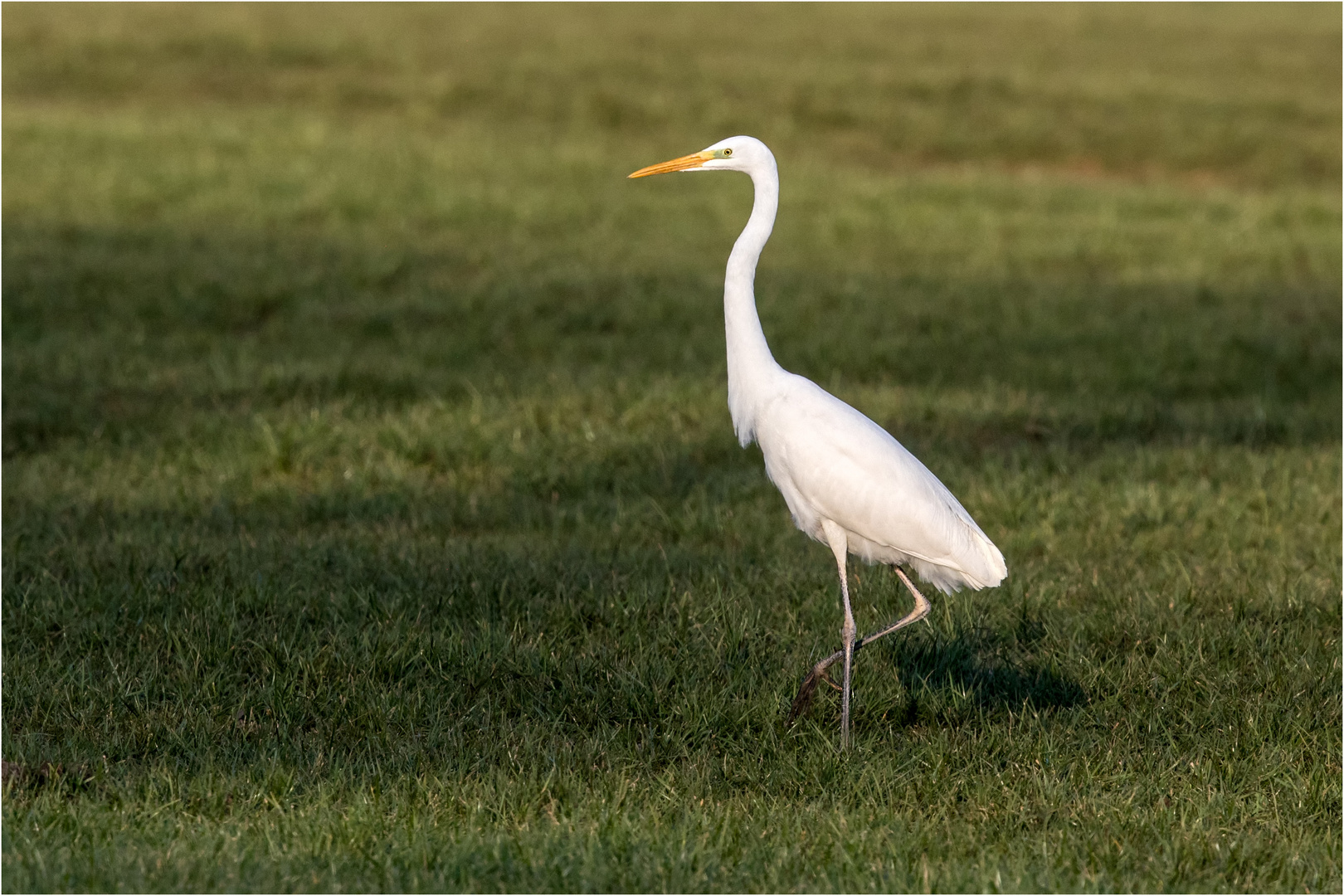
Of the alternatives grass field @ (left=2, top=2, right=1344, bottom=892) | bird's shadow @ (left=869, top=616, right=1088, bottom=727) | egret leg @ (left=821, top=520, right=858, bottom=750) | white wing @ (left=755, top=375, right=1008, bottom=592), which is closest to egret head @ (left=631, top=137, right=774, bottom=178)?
white wing @ (left=755, top=375, right=1008, bottom=592)

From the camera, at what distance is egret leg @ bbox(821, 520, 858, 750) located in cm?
469

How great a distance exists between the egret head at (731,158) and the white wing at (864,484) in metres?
0.74

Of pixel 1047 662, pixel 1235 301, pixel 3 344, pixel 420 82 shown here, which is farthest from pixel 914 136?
pixel 1047 662

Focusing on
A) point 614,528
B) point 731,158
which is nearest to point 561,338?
point 614,528

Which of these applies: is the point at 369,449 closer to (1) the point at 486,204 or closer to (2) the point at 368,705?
(2) the point at 368,705

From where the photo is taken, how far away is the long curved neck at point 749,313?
4.92 metres

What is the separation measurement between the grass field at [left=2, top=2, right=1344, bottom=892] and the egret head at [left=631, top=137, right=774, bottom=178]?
170 centimetres

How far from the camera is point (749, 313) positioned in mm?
4922

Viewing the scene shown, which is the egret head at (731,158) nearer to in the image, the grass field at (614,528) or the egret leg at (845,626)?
the egret leg at (845,626)

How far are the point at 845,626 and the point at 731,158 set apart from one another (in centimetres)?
162

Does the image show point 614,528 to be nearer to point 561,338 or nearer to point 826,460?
point 826,460

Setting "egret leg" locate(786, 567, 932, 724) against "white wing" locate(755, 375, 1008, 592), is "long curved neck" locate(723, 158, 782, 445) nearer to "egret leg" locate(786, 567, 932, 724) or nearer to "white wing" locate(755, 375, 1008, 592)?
"white wing" locate(755, 375, 1008, 592)

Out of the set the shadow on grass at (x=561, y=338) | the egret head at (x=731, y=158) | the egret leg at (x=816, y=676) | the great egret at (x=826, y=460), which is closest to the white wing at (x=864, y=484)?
the great egret at (x=826, y=460)

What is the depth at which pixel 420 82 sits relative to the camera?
2552 cm
